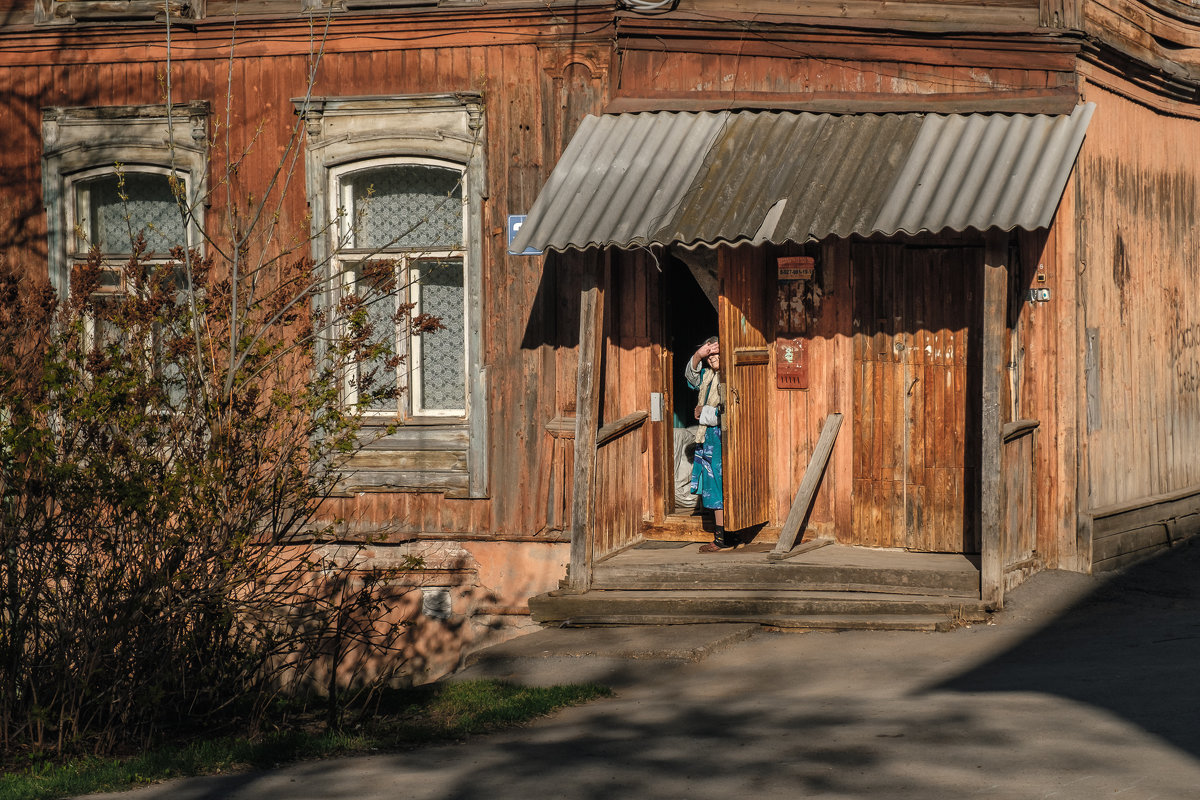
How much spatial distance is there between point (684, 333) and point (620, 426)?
2.18m

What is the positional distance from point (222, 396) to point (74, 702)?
1607 mm

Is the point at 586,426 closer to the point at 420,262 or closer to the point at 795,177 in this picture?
the point at 795,177

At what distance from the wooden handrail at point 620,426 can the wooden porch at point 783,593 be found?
2.88ft

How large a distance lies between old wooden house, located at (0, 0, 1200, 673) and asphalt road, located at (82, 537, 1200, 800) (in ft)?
2.20

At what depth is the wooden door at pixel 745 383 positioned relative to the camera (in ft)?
33.0

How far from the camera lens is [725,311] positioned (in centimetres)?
1020

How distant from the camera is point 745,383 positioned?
1025 cm

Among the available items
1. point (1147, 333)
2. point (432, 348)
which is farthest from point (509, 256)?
point (1147, 333)

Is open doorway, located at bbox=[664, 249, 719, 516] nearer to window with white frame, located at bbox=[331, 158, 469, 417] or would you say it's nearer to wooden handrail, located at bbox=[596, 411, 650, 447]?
wooden handrail, located at bbox=[596, 411, 650, 447]

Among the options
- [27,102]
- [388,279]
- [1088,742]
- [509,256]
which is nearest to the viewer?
[1088,742]

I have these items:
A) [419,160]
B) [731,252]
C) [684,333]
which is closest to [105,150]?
[419,160]

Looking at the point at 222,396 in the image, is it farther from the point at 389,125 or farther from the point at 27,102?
the point at 27,102

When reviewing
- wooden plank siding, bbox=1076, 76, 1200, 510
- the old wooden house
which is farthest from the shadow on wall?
wooden plank siding, bbox=1076, 76, 1200, 510

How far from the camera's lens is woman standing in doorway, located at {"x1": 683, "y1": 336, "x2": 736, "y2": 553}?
10703mm
